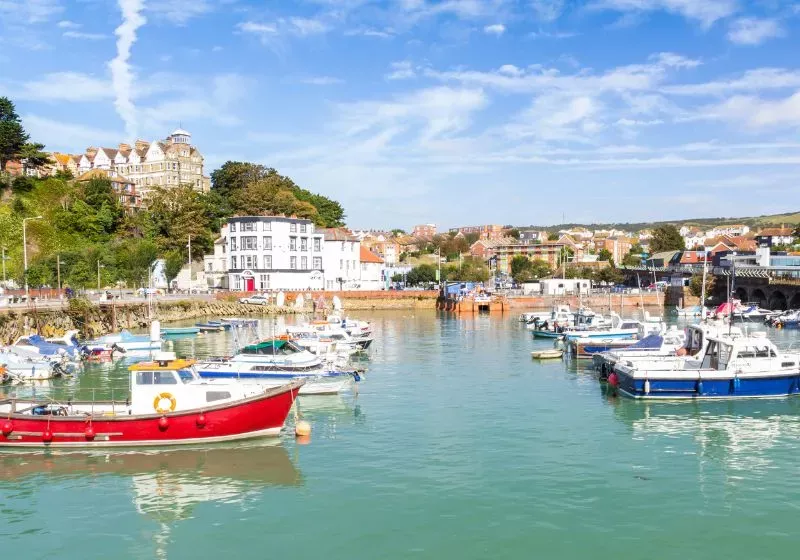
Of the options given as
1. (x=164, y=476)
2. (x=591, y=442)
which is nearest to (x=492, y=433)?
(x=591, y=442)

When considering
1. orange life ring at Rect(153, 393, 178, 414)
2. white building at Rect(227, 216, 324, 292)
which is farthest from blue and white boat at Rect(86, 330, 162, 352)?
white building at Rect(227, 216, 324, 292)

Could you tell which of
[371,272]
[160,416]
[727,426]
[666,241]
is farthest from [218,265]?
[666,241]

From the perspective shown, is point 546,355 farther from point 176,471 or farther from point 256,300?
point 256,300

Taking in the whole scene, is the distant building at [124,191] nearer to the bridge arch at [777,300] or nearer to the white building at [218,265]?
the white building at [218,265]

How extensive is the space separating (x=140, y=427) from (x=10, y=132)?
252 ft

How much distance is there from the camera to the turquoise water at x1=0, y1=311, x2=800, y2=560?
59.0 feet

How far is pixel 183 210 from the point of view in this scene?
109 meters

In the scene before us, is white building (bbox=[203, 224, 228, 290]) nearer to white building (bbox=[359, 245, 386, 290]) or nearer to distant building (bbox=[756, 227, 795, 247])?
white building (bbox=[359, 245, 386, 290])

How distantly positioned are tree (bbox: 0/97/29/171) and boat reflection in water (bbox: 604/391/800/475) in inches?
3197

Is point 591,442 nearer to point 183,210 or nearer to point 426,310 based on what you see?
point 426,310

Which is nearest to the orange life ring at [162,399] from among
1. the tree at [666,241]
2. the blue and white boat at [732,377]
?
the blue and white boat at [732,377]

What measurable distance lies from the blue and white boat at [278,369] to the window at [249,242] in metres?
63.6

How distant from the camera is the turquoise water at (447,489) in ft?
59.0

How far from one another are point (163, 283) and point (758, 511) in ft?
313
